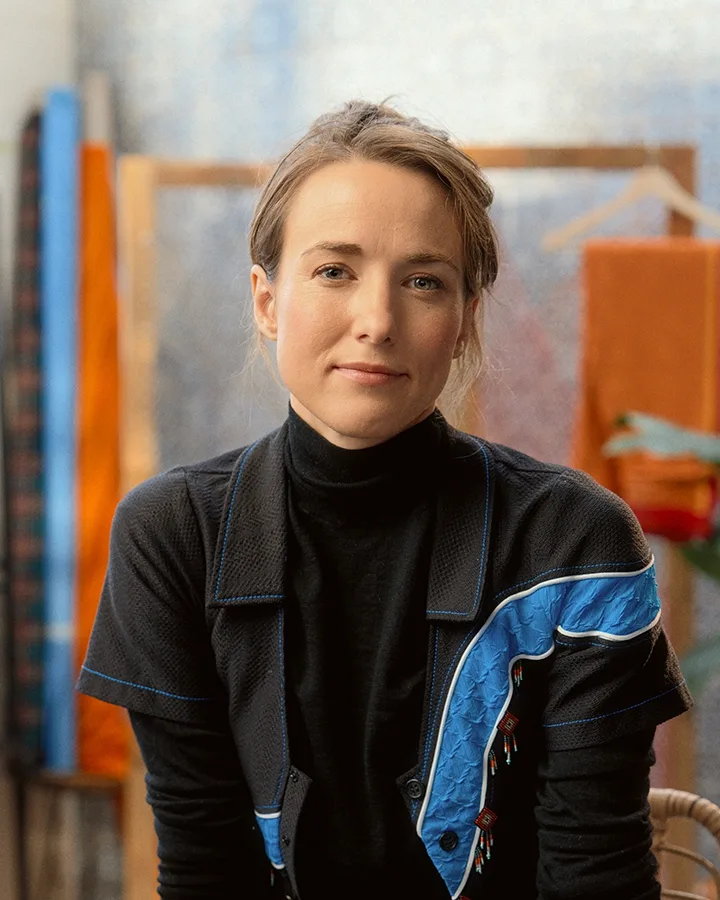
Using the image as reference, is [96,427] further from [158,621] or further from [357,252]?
[357,252]

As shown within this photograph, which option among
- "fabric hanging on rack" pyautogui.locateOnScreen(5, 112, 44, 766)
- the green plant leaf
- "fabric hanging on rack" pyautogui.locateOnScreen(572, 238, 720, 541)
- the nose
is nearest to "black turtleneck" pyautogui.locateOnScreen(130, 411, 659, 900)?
the nose

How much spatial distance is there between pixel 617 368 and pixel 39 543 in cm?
112

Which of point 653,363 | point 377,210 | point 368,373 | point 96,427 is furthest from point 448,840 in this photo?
point 96,427

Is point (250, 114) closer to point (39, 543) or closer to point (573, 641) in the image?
point (39, 543)

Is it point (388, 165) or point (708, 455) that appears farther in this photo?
point (708, 455)

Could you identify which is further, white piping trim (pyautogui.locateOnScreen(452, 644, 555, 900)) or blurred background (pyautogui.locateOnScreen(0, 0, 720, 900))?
blurred background (pyautogui.locateOnScreen(0, 0, 720, 900))

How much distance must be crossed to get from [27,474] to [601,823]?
147 cm

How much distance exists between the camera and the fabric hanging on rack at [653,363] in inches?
79.0

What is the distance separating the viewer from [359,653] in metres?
1.01

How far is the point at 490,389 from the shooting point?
216 centimetres

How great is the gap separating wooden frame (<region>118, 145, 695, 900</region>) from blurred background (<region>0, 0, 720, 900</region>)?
0.02m

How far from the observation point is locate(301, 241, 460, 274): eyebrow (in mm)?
926

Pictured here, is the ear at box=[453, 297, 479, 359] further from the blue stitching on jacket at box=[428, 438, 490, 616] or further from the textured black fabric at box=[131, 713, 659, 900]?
the textured black fabric at box=[131, 713, 659, 900]

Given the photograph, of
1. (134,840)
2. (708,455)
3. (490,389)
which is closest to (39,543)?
(134,840)
